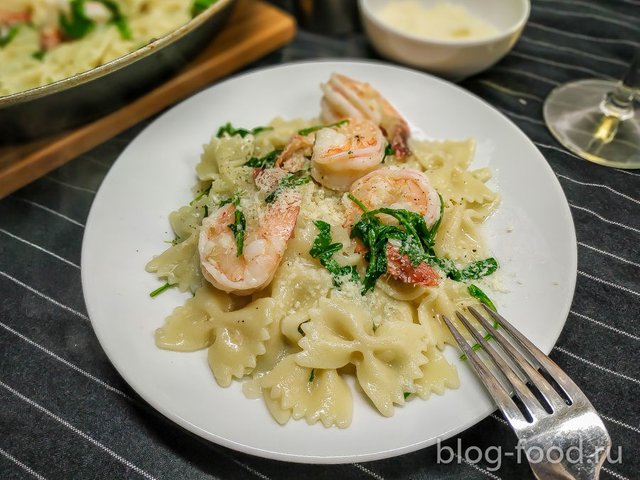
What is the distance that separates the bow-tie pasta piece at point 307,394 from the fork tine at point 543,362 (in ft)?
2.62

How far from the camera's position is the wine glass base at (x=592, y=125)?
3.89 m

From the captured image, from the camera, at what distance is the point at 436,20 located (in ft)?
15.2

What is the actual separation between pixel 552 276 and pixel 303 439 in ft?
4.87

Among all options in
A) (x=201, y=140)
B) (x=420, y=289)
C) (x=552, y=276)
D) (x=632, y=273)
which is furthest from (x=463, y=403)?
(x=201, y=140)

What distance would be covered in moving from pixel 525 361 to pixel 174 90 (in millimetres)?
3246

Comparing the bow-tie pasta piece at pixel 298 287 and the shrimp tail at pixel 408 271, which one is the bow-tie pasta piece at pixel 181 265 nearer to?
the bow-tie pasta piece at pixel 298 287

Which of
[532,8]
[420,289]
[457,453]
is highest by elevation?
[532,8]

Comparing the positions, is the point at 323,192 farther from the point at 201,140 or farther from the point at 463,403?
the point at 463,403

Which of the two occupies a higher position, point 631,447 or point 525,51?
point 525,51

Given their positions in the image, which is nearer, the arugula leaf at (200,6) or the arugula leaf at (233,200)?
the arugula leaf at (233,200)

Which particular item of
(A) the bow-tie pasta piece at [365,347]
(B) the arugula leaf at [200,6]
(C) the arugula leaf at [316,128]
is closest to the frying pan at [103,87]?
(B) the arugula leaf at [200,6]

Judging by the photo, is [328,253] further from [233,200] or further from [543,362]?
[543,362]

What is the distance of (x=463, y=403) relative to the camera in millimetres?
2418

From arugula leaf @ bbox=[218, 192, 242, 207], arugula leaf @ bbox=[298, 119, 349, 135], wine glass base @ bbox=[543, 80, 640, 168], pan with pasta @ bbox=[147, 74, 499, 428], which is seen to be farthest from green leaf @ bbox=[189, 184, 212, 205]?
wine glass base @ bbox=[543, 80, 640, 168]
